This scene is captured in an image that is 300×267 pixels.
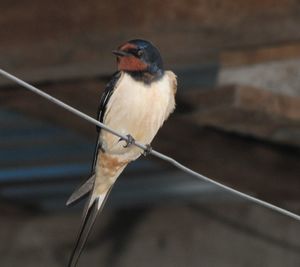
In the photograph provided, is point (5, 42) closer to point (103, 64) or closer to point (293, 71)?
point (103, 64)

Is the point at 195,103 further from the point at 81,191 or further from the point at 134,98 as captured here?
the point at 81,191

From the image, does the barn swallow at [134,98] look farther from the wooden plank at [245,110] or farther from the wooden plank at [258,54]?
the wooden plank at [258,54]

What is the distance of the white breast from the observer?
9.12 ft

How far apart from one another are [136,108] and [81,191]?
0.72 feet

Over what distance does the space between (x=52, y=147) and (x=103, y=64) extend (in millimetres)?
889

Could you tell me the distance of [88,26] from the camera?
325 centimetres

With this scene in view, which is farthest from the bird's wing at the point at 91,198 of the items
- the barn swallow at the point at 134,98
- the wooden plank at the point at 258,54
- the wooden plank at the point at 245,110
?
the wooden plank at the point at 258,54

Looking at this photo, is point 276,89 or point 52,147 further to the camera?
point 52,147

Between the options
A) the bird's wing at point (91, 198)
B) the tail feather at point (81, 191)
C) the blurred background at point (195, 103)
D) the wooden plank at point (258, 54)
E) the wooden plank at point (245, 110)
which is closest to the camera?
the tail feather at point (81, 191)

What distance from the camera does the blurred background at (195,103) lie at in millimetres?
3197

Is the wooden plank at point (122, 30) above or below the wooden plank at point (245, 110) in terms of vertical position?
above

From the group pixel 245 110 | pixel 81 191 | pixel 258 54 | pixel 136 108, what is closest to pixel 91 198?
pixel 81 191

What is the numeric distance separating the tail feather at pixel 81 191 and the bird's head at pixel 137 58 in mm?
266

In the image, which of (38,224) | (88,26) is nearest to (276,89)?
(88,26)
